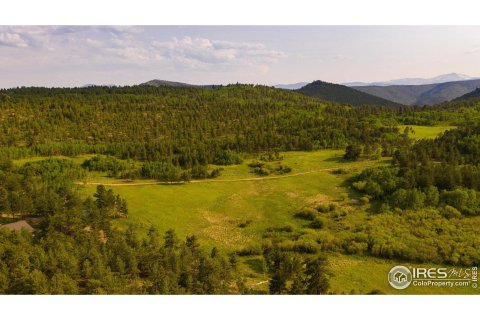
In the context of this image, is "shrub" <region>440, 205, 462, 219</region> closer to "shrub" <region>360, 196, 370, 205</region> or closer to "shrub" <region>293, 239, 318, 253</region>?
"shrub" <region>360, 196, 370, 205</region>

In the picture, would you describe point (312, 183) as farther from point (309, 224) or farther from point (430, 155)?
point (430, 155)

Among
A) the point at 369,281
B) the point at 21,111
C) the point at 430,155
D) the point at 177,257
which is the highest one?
the point at 21,111

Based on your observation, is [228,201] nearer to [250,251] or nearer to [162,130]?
[250,251]

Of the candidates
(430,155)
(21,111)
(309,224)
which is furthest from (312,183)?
(21,111)

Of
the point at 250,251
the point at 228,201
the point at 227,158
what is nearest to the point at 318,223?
the point at 250,251

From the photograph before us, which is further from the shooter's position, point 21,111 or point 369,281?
point 21,111
